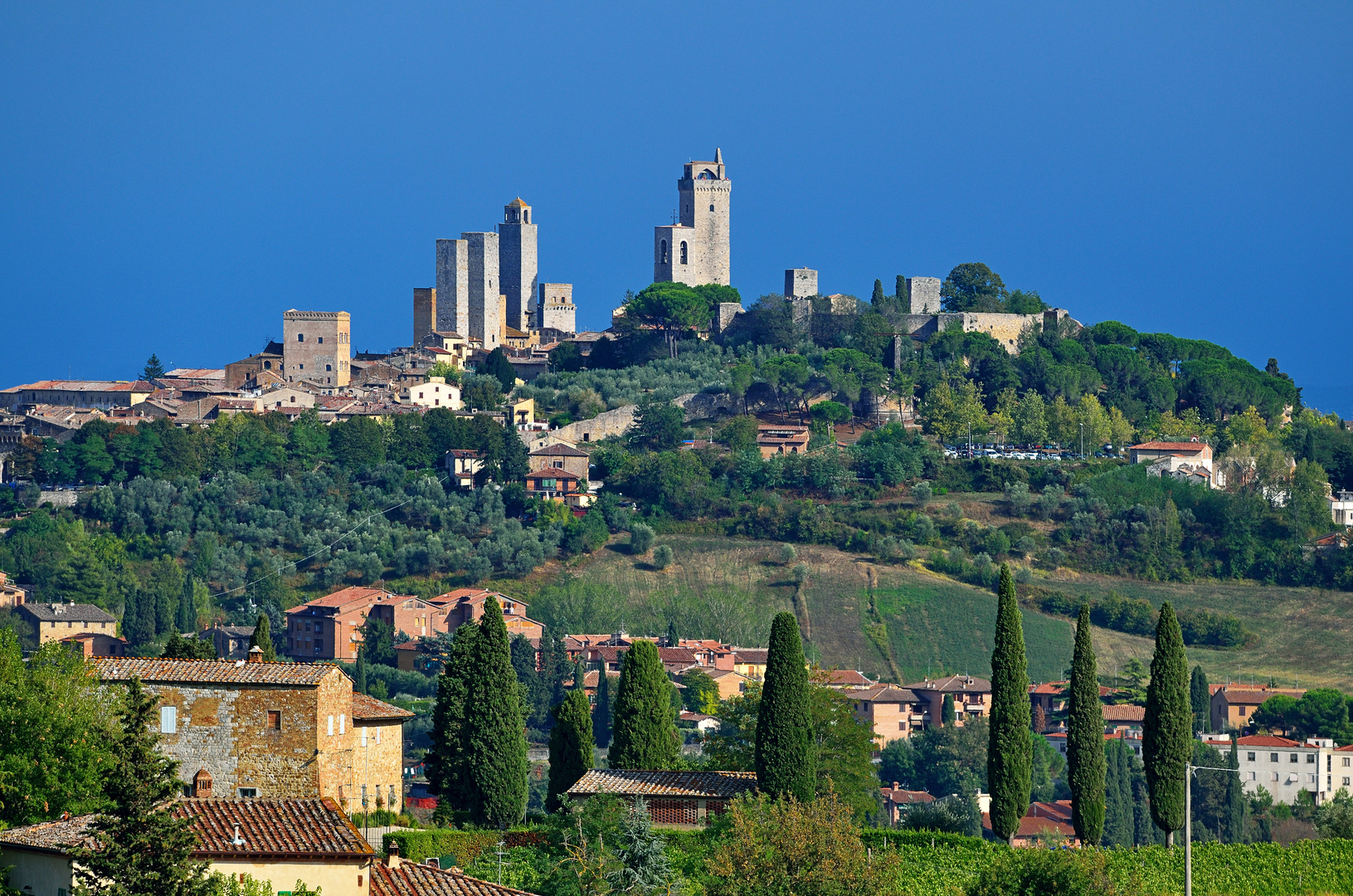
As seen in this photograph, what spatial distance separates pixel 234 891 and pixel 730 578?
6073cm

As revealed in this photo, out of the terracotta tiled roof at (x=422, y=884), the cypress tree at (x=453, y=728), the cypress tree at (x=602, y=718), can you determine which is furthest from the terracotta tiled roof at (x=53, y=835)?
the cypress tree at (x=602, y=718)

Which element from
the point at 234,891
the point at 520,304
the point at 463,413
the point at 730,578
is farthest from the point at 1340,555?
the point at 234,891

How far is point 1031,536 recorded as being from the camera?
8250 cm

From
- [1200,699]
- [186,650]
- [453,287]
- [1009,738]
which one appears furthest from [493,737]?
[453,287]

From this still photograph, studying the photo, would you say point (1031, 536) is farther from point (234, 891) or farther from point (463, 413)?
point (234, 891)

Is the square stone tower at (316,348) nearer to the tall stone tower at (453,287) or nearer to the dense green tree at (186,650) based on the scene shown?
the tall stone tower at (453,287)

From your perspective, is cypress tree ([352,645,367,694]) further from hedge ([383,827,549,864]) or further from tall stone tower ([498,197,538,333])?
tall stone tower ([498,197,538,333])

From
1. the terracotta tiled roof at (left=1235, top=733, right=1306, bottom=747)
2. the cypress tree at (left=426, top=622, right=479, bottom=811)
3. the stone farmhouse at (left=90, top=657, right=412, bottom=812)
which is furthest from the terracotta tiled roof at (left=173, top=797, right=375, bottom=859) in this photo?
the terracotta tiled roof at (left=1235, top=733, right=1306, bottom=747)

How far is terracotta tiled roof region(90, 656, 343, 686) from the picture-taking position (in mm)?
29875

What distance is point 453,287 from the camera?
106 meters

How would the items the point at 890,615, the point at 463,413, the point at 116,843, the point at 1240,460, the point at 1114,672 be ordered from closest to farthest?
the point at 116,843 → the point at 1114,672 → the point at 890,615 → the point at 1240,460 → the point at 463,413

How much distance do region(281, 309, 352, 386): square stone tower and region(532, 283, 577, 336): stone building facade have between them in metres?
13.3

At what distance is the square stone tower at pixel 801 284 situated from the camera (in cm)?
10212

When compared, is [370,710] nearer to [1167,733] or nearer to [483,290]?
[1167,733]
